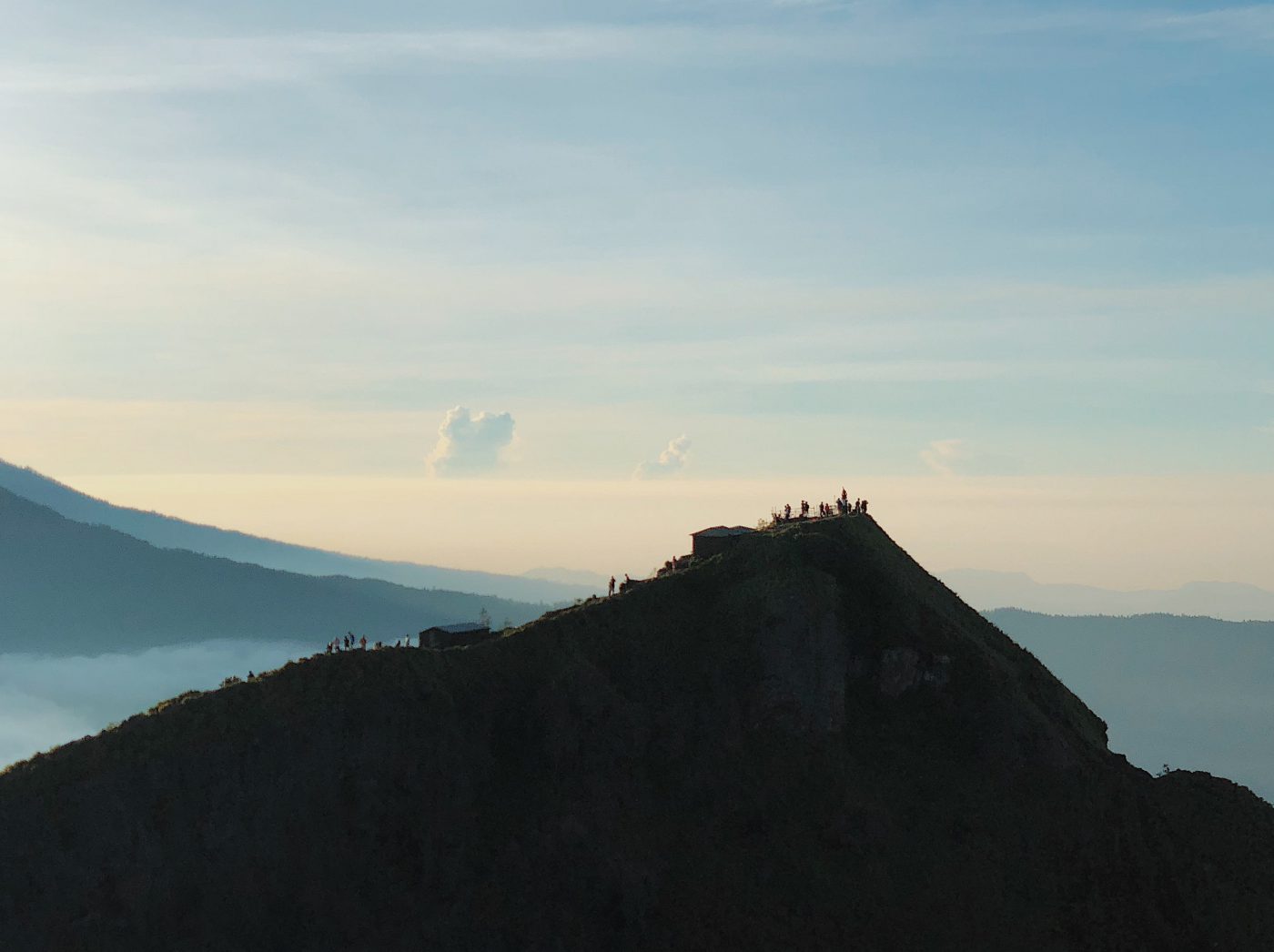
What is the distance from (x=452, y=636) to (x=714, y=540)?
21151 millimetres

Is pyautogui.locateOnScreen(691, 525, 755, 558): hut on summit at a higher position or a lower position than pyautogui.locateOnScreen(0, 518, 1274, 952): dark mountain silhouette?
higher

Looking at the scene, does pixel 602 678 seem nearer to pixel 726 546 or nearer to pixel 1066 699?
pixel 726 546

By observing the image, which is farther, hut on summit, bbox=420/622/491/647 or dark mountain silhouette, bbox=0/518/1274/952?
hut on summit, bbox=420/622/491/647

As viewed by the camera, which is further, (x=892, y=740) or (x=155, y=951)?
(x=892, y=740)

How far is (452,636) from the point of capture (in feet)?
266

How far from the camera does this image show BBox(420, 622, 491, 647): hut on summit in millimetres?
80812

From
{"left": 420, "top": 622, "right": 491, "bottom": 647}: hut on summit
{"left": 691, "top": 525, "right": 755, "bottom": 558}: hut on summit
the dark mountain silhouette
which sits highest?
{"left": 691, "top": 525, "right": 755, "bottom": 558}: hut on summit

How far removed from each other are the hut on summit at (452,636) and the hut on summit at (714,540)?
1764cm

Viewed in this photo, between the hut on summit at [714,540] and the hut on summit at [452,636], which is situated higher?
the hut on summit at [714,540]

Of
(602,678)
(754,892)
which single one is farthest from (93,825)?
(754,892)

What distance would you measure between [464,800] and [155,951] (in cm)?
1806

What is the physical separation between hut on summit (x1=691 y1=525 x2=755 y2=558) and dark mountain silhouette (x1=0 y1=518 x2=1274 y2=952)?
7.90 metres

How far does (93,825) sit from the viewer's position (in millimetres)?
62875

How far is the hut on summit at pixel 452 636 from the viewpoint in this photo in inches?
3182
